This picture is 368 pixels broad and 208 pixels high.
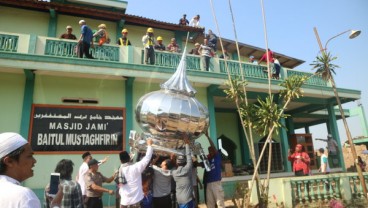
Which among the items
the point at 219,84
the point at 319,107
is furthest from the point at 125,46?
the point at 319,107

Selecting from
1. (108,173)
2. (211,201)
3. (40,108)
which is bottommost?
(211,201)

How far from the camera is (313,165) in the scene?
594 inches

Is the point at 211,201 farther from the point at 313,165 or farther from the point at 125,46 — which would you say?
the point at 313,165

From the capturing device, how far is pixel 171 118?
4.60m

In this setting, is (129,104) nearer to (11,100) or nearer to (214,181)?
(11,100)

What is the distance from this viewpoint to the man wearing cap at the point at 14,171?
4.29 ft

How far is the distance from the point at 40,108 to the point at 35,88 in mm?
646

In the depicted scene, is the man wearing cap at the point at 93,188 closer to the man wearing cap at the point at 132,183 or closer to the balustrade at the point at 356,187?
the man wearing cap at the point at 132,183

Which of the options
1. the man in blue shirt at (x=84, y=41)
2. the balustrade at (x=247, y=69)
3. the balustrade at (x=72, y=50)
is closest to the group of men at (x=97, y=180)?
the man in blue shirt at (x=84, y=41)

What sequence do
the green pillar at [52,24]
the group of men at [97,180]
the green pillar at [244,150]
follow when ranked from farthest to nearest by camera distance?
the green pillar at [244,150]
the green pillar at [52,24]
the group of men at [97,180]

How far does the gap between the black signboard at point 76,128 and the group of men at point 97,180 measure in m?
3.13

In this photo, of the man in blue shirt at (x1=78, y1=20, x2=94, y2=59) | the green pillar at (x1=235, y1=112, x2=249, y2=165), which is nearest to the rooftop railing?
the man in blue shirt at (x1=78, y1=20, x2=94, y2=59)

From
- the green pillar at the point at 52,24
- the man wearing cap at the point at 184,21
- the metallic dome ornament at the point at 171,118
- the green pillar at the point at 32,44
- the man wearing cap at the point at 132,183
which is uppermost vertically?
the man wearing cap at the point at 184,21

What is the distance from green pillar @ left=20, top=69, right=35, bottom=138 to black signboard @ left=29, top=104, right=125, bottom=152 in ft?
0.41
